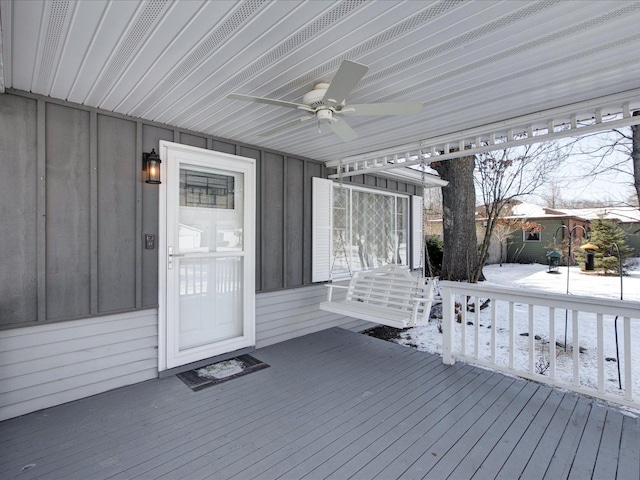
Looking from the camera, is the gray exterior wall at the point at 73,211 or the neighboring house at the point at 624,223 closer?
the gray exterior wall at the point at 73,211

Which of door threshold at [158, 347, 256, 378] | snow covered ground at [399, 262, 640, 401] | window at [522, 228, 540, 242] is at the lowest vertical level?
snow covered ground at [399, 262, 640, 401]

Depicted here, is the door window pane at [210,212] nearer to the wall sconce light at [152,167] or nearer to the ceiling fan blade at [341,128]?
the wall sconce light at [152,167]

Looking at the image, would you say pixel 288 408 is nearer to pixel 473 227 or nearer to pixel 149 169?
pixel 149 169

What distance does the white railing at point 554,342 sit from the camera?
103 inches

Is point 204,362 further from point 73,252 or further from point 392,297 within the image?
point 392,297

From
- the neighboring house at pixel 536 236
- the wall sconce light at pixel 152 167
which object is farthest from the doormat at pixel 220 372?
the neighboring house at pixel 536 236

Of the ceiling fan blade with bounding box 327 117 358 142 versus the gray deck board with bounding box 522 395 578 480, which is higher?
the ceiling fan blade with bounding box 327 117 358 142

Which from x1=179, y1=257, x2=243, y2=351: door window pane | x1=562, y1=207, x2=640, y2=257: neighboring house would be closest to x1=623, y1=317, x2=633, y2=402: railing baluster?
x1=179, y1=257, x2=243, y2=351: door window pane

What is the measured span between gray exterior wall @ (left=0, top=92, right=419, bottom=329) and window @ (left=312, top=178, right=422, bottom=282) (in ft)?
6.65

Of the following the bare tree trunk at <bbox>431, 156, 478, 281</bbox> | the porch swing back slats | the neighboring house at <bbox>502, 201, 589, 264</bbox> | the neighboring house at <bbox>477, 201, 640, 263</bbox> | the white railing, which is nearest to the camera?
the white railing

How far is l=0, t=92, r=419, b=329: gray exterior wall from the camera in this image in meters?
2.51

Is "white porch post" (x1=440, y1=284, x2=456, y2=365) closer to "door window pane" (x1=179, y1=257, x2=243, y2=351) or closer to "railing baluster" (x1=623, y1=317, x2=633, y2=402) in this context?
"railing baluster" (x1=623, y1=317, x2=633, y2=402)

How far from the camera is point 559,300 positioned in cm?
282

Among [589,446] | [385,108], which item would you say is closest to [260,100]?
[385,108]
